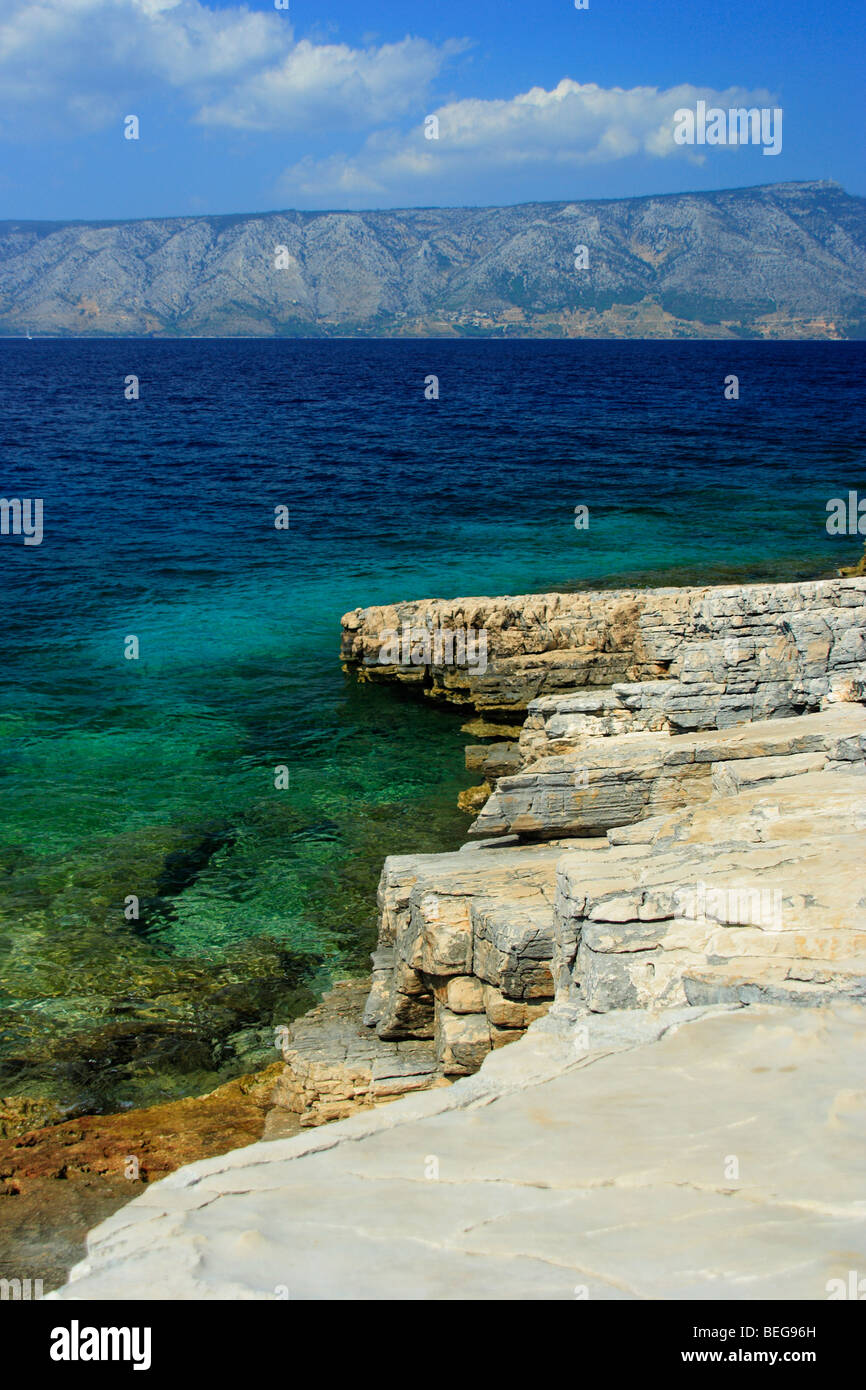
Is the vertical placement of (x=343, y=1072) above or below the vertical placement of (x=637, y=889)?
below

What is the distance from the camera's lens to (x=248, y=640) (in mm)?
26531

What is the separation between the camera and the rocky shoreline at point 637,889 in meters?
6.07

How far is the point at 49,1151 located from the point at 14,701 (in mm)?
15251

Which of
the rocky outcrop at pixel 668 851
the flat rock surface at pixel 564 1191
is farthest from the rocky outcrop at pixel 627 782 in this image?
the flat rock surface at pixel 564 1191

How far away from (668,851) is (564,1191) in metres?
4.20

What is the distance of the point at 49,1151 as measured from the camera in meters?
8.49

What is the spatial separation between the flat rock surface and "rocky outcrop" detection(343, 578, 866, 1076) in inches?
34.4

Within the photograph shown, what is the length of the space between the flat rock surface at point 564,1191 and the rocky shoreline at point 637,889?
82 millimetres

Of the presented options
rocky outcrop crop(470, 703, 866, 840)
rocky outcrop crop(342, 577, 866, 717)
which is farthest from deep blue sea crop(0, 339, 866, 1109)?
rocky outcrop crop(470, 703, 866, 840)

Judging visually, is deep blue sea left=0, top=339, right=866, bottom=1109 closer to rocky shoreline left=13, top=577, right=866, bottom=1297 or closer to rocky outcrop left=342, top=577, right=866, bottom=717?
rocky outcrop left=342, top=577, right=866, bottom=717

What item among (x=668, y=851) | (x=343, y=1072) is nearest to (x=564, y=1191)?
(x=668, y=851)

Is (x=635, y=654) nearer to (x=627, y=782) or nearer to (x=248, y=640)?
(x=627, y=782)

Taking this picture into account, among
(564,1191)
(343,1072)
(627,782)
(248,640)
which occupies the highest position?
(248,640)

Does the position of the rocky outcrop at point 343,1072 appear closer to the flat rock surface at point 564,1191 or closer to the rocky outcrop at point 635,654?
the flat rock surface at point 564,1191
